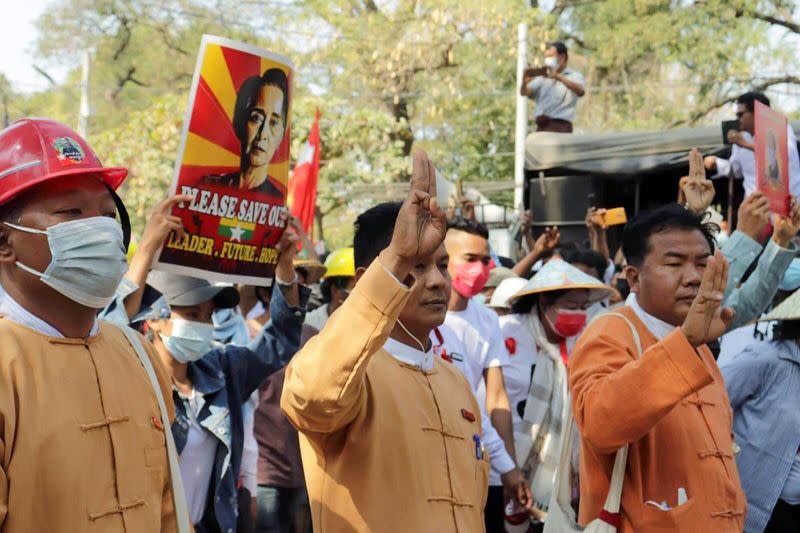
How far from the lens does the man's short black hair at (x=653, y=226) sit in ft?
14.3

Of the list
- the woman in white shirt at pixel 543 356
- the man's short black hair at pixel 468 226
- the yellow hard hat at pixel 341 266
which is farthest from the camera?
the yellow hard hat at pixel 341 266

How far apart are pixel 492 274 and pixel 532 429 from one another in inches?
87.1

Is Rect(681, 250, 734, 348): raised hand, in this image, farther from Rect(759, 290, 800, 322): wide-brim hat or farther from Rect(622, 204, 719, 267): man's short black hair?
Rect(759, 290, 800, 322): wide-brim hat

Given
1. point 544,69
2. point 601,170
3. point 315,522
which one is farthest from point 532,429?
point 544,69

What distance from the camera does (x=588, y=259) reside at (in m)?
7.91

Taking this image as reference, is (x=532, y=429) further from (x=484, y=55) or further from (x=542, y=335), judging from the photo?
(x=484, y=55)

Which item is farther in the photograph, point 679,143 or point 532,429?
point 679,143

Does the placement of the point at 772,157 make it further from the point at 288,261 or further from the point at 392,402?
the point at 392,402

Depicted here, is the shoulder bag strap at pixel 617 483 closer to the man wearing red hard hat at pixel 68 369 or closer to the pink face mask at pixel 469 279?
the man wearing red hard hat at pixel 68 369

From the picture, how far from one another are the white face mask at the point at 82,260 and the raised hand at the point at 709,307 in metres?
1.78

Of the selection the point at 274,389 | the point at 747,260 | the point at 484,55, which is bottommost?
the point at 274,389

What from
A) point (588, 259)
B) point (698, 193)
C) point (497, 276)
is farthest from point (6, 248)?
point (497, 276)

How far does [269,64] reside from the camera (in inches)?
178

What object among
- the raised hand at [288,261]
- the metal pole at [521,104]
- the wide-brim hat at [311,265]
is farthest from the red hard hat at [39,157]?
the metal pole at [521,104]
